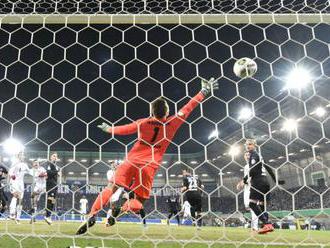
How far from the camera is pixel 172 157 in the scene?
22391 millimetres

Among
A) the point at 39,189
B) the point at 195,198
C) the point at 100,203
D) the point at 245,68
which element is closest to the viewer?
the point at 100,203

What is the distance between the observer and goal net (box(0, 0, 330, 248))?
2.87m

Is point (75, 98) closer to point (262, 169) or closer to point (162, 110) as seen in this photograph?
point (262, 169)

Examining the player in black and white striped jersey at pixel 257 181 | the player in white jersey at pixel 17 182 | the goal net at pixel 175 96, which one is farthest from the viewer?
the player in white jersey at pixel 17 182

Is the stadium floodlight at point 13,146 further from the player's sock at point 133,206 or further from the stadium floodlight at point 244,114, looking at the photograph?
the stadium floodlight at point 244,114

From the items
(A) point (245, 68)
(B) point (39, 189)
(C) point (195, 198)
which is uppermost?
(A) point (245, 68)

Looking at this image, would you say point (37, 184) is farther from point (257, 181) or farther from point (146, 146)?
point (146, 146)

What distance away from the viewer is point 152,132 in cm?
299

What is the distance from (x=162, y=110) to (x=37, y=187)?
528 cm

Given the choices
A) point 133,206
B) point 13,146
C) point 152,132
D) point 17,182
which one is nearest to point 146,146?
point 152,132

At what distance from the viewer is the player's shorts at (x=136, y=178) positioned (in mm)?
3086

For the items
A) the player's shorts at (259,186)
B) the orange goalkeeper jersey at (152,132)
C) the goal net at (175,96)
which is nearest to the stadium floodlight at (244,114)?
the goal net at (175,96)

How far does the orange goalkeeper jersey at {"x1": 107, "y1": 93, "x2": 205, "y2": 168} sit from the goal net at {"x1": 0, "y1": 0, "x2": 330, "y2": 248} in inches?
6.4

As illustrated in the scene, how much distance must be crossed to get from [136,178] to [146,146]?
27cm
